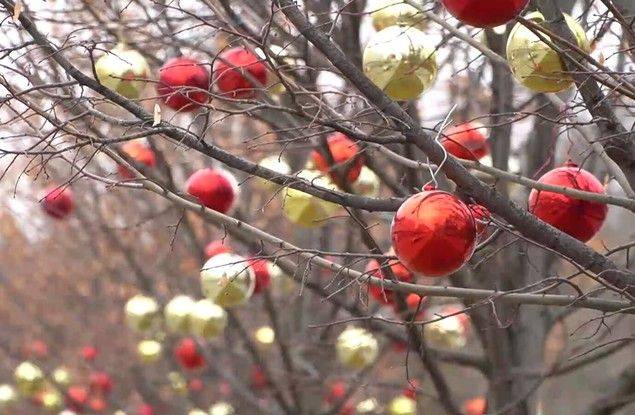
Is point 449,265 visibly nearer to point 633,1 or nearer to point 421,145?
point 421,145

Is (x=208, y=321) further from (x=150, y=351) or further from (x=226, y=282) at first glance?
(x=150, y=351)

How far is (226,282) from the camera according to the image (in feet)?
10.6

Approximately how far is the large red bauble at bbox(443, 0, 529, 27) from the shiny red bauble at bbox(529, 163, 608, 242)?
0.63 metres

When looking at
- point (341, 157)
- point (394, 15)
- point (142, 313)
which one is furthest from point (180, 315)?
point (394, 15)

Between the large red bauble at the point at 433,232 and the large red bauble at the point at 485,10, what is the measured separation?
1.33 feet

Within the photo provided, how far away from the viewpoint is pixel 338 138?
3508 mm

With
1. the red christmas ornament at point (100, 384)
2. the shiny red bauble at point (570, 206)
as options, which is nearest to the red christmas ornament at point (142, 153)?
the shiny red bauble at point (570, 206)

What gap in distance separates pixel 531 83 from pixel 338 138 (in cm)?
132

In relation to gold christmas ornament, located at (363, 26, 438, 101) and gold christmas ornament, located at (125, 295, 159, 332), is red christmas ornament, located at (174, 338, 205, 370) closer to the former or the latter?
gold christmas ornament, located at (125, 295, 159, 332)

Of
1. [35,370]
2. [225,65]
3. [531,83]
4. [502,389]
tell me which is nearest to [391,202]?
[531,83]

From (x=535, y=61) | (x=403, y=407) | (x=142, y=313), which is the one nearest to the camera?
(x=535, y=61)

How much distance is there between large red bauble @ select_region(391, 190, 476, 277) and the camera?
195 centimetres

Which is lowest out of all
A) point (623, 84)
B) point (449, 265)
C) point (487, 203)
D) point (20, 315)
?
point (449, 265)

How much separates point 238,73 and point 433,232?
124 cm
